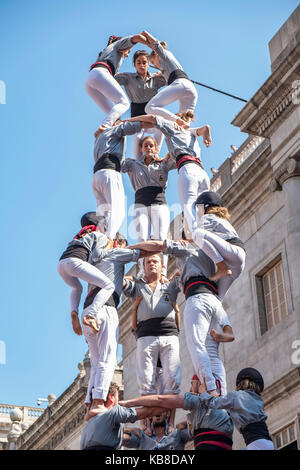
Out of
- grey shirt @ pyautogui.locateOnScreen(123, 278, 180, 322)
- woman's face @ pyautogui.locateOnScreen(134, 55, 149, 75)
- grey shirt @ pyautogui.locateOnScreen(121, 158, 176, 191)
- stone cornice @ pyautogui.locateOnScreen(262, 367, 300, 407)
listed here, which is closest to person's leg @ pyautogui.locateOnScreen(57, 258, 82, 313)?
grey shirt @ pyautogui.locateOnScreen(123, 278, 180, 322)

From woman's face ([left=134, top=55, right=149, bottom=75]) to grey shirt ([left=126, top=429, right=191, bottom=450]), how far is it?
6.90 metres

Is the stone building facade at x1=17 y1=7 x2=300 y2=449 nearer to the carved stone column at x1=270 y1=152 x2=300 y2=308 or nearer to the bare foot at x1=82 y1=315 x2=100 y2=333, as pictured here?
the carved stone column at x1=270 y1=152 x2=300 y2=308

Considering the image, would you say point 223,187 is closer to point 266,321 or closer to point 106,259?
point 266,321

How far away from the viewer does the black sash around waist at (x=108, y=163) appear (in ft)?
51.4

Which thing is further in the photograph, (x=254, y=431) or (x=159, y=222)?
(x=159, y=222)

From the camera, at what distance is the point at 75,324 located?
1400cm

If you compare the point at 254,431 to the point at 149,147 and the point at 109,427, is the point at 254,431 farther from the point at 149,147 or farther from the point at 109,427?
the point at 149,147

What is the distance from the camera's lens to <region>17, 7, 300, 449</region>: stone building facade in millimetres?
21844

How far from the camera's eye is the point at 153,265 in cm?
1493

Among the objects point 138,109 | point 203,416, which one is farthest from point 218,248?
point 138,109

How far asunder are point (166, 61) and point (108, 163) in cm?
244
